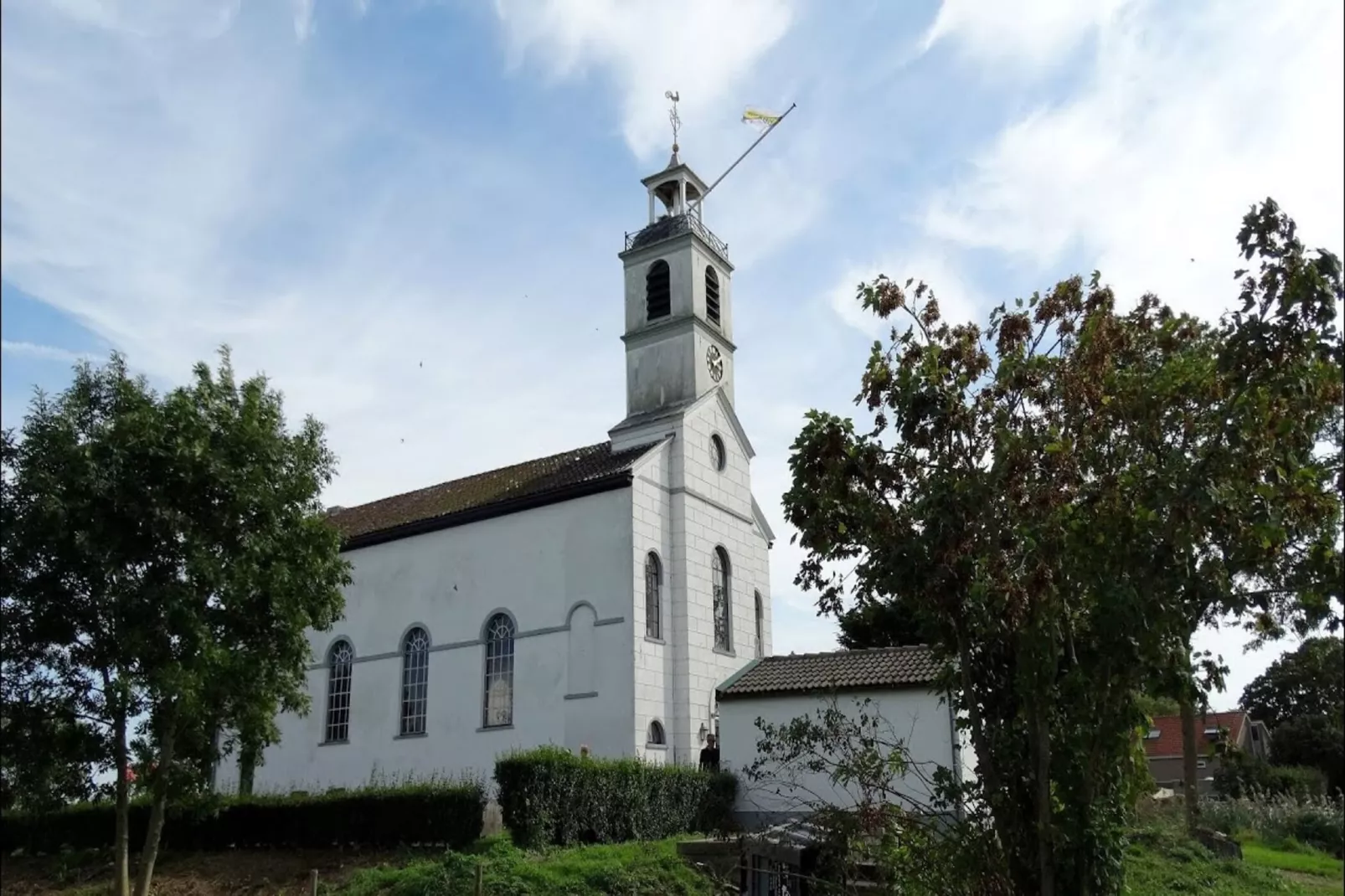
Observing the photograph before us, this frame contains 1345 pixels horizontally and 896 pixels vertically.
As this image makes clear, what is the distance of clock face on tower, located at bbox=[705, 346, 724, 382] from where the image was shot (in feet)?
102

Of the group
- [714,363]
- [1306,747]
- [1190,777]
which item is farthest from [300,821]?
[1306,747]

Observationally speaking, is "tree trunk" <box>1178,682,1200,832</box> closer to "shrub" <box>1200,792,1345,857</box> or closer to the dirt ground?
"shrub" <box>1200,792,1345,857</box>

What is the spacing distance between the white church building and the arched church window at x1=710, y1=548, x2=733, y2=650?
0.22ft

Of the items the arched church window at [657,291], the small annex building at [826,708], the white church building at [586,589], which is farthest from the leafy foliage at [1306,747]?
the arched church window at [657,291]

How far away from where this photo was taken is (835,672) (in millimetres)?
24688

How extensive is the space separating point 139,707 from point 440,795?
5817 mm

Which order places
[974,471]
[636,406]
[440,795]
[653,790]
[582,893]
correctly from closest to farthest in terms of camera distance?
[974,471]
[582,893]
[440,795]
[653,790]
[636,406]

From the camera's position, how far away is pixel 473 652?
28.1 m

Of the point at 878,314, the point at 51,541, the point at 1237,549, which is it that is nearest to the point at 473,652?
the point at 51,541

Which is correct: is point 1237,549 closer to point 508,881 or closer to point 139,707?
point 508,881

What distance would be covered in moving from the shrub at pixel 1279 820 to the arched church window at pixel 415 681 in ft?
60.9

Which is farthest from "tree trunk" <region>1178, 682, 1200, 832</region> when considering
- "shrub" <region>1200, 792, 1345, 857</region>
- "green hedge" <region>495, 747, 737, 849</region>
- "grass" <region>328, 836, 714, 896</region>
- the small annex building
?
"grass" <region>328, 836, 714, 896</region>

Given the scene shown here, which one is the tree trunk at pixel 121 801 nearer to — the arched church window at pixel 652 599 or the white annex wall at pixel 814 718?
the white annex wall at pixel 814 718

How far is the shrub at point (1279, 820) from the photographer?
2352 cm
